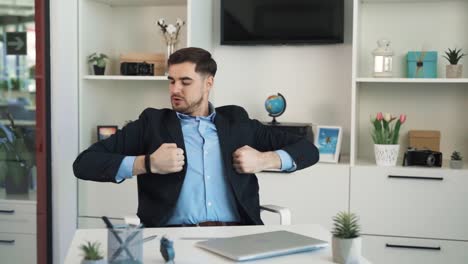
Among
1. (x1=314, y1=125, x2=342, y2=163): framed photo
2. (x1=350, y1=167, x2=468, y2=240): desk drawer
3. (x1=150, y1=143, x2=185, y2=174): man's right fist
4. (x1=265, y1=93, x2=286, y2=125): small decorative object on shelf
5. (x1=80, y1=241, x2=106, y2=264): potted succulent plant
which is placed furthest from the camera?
(x1=265, y1=93, x2=286, y2=125): small decorative object on shelf

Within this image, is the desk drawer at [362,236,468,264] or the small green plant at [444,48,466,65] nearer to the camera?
the desk drawer at [362,236,468,264]

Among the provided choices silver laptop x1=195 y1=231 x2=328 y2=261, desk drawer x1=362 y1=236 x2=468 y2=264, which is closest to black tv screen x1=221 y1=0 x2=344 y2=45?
desk drawer x1=362 y1=236 x2=468 y2=264

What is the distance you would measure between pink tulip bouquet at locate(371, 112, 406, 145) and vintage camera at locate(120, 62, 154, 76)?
1.32 meters

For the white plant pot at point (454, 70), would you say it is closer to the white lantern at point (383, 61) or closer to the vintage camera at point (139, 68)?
the white lantern at point (383, 61)

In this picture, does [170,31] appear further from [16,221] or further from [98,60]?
[16,221]

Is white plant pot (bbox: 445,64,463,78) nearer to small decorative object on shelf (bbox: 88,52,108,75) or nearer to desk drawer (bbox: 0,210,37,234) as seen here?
small decorative object on shelf (bbox: 88,52,108,75)

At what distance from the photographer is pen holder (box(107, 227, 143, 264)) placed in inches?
67.9

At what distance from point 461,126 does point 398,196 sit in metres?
0.67

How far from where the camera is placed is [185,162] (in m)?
2.65

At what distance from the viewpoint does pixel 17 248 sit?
4082mm

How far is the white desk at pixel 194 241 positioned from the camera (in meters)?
1.88

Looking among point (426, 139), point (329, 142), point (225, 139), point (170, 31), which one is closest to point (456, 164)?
point (426, 139)

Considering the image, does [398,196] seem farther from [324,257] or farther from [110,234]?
[110,234]

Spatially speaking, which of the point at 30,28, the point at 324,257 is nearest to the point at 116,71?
the point at 30,28
